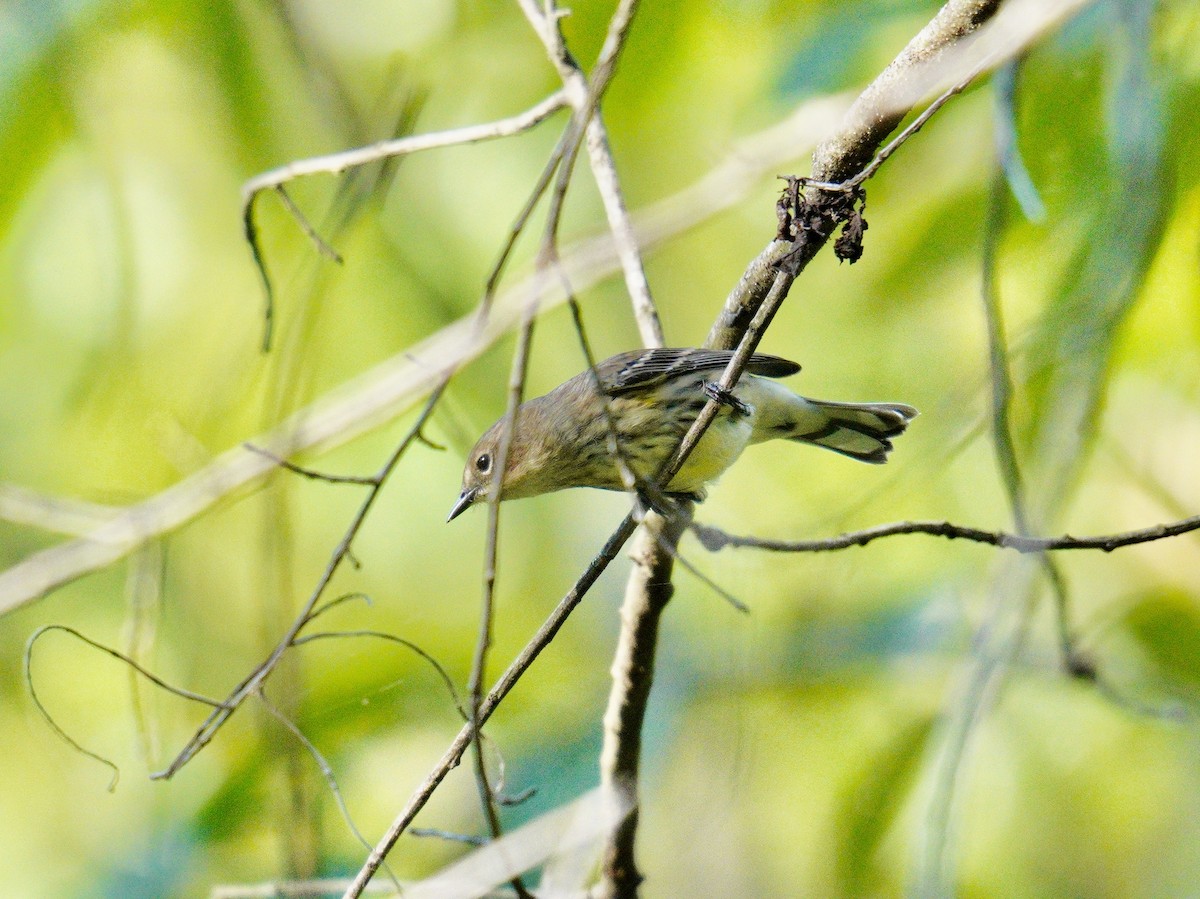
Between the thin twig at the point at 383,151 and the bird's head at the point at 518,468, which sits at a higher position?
the thin twig at the point at 383,151

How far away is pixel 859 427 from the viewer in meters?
4.93

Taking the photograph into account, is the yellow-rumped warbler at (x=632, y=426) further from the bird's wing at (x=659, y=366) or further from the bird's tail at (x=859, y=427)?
the bird's tail at (x=859, y=427)

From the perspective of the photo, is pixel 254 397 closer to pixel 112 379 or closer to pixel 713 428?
pixel 112 379

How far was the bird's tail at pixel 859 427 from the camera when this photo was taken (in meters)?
4.78

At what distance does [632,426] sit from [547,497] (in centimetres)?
286

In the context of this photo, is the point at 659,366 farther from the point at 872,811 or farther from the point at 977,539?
the point at 872,811

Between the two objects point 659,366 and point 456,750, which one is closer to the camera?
point 456,750

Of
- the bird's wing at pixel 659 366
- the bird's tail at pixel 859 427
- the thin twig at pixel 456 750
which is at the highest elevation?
the bird's tail at pixel 859 427

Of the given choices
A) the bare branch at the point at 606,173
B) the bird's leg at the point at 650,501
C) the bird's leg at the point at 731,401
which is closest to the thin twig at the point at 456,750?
the bird's leg at the point at 650,501

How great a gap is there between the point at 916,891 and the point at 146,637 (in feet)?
8.88

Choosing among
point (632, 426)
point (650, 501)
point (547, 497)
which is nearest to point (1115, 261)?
point (632, 426)

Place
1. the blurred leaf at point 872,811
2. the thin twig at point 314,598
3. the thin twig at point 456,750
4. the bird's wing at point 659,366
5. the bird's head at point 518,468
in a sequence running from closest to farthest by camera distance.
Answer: the thin twig at point 456,750
the thin twig at point 314,598
the bird's wing at point 659,366
the bird's head at point 518,468
the blurred leaf at point 872,811

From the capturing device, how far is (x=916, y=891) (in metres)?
3.51

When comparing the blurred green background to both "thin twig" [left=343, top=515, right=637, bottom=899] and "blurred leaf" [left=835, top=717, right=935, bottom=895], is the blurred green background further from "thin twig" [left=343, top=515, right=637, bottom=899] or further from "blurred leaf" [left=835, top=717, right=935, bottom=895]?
"thin twig" [left=343, top=515, right=637, bottom=899]
